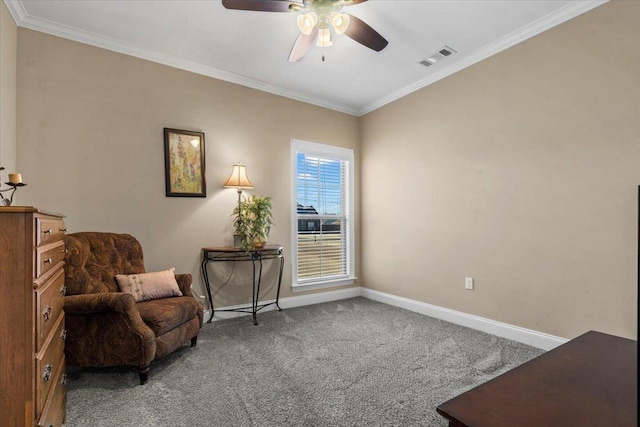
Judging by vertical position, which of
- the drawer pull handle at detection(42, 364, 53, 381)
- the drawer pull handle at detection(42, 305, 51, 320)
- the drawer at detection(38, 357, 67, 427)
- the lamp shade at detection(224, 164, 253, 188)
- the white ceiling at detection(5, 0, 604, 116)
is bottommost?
the drawer at detection(38, 357, 67, 427)

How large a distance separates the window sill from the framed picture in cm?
163

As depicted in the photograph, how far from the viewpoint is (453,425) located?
A: 2.74ft

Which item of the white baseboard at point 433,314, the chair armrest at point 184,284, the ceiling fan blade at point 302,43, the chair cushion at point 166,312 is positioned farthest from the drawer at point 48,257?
the ceiling fan blade at point 302,43

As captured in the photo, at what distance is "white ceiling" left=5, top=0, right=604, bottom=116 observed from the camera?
2436mm

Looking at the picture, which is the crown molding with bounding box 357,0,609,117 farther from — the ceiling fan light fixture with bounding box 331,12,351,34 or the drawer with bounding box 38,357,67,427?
the drawer with bounding box 38,357,67,427

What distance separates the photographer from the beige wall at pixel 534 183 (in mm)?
2240

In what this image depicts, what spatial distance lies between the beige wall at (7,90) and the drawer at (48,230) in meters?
1.18

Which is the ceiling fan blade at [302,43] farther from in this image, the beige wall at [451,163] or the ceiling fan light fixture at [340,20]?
the beige wall at [451,163]

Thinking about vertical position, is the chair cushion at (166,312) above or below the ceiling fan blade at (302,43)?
below

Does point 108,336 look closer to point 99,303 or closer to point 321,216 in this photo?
point 99,303

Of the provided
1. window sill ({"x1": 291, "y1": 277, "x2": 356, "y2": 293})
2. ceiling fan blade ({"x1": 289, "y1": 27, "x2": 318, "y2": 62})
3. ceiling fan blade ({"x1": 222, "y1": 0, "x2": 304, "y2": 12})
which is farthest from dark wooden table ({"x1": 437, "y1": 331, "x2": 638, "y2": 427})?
window sill ({"x1": 291, "y1": 277, "x2": 356, "y2": 293})

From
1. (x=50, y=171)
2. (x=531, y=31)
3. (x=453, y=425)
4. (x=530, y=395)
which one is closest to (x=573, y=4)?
(x=531, y=31)

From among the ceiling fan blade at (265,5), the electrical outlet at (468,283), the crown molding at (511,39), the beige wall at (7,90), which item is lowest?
the electrical outlet at (468,283)

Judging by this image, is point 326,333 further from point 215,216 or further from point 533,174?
point 533,174
